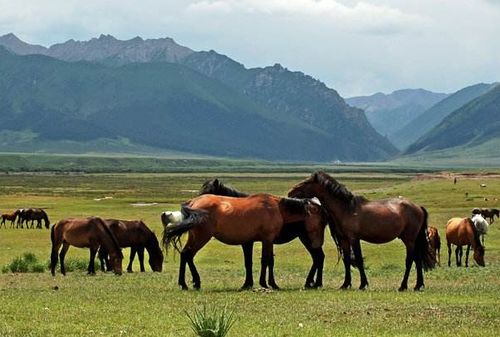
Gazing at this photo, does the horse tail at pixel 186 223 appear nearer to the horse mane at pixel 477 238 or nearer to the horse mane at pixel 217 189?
the horse mane at pixel 217 189

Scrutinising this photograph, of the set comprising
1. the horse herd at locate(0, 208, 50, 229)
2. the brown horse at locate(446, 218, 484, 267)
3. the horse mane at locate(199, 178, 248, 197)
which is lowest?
the horse herd at locate(0, 208, 50, 229)

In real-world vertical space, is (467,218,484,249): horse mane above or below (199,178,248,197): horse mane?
below

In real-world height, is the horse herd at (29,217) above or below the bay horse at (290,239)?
below

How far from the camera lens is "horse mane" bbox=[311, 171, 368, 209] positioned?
2170 centimetres

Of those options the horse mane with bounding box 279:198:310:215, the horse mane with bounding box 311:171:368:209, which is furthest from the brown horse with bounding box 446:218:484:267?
the horse mane with bounding box 279:198:310:215

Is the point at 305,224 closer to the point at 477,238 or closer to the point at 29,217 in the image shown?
the point at 477,238

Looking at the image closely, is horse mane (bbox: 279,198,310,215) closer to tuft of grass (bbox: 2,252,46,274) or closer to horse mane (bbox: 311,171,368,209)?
horse mane (bbox: 311,171,368,209)

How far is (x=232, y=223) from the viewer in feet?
69.8

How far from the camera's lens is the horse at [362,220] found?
70.7 feet

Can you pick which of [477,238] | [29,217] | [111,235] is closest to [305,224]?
[111,235]

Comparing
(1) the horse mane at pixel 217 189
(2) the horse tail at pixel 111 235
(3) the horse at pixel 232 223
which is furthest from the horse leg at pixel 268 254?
(2) the horse tail at pixel 111 235

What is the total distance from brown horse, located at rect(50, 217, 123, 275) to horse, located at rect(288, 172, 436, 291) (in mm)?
8794

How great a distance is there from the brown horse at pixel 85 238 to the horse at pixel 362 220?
879 centimetres

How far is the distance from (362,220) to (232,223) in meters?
3.39
